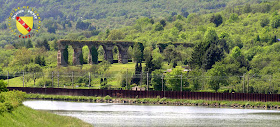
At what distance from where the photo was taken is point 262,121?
6631cm

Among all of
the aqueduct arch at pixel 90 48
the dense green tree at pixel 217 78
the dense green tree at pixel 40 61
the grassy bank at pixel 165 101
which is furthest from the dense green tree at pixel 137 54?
the grassy bank at pixel 165 101

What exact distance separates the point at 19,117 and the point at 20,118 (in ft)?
0.62

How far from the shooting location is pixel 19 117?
4328 cm

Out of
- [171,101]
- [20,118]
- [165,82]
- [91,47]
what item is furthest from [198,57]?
[20,118]

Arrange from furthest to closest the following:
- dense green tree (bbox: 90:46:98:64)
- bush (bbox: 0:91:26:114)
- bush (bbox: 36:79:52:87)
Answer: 1. dense green tree (bbox: 90:46:98:64)
2. bush (bbox: 36:79:52:87)
3. bush (bbox: 0:91:26:114)

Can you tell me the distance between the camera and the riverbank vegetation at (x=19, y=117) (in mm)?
Result: 39438

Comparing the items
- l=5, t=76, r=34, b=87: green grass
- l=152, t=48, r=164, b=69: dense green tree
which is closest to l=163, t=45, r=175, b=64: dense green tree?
l=152, t=48, r=164, b=69: dense green tree

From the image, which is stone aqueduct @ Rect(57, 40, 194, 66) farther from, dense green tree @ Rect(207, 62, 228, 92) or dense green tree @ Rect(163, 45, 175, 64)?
dense green tree @ Rect(207, 62, 228, 92)

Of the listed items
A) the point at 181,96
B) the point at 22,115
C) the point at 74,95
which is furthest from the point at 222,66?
the point at 22,115

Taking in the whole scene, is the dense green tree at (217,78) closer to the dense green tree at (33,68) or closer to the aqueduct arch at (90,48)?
the aqueduct arch at (90,48)

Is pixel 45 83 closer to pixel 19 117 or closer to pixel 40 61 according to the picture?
pixel 40 61

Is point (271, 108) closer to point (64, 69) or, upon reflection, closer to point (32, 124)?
point (32, 124)

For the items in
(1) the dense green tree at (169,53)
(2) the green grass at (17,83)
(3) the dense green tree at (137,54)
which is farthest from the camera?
(1) the dense green tree at (169,53)

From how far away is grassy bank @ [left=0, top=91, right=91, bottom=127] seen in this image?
39419 mm
